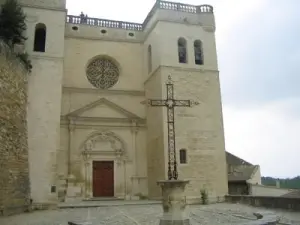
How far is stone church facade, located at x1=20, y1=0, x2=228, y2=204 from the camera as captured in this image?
44.7 feet

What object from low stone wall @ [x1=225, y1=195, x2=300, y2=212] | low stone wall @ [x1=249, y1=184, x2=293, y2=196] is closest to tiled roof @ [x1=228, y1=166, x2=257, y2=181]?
low stone wall @ [x1=249, y1=184, x2=293, y2=196]

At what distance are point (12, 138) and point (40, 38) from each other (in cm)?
584

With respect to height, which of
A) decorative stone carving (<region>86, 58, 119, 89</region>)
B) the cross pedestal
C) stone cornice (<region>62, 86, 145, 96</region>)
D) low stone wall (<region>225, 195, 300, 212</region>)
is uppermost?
decorative stone carving (<region>86, 58, 119, 89</region>)

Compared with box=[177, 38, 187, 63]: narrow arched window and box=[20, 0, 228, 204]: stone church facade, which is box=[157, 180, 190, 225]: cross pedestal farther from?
Result: box=[177, 38, 187, 63]: narrow arched window

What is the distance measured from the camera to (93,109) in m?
16.0

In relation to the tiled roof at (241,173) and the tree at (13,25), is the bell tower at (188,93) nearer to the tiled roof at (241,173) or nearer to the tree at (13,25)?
the tiled roof at (241,173)

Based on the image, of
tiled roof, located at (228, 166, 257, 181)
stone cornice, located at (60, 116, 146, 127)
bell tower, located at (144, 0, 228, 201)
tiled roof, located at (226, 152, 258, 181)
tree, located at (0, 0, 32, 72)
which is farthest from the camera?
tiled roof, located at (226, 152, 258, 181)

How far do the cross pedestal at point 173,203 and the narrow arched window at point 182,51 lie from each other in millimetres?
10690

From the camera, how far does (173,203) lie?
19.2 feet

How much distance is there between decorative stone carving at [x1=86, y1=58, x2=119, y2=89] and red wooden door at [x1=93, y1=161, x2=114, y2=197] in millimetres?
3924

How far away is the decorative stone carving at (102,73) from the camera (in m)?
16.9

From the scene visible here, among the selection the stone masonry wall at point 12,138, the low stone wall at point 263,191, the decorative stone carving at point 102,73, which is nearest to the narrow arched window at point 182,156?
the decorative stone carving at point 102,73

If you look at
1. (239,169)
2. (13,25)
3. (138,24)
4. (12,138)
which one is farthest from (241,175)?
(13,25)

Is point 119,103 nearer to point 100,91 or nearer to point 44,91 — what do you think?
point 100,91
